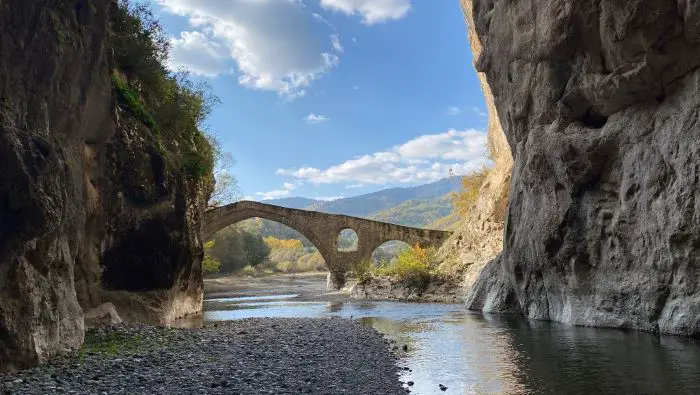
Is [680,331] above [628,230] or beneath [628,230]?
beneath

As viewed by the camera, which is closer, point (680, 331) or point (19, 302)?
point (19, 302)

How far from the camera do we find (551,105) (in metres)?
16.3

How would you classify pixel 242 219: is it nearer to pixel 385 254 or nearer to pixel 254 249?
pixel 254 249

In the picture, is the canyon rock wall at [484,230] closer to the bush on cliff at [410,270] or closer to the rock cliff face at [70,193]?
the bush on cliff at [410,270]

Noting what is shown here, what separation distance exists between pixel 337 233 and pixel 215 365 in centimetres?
3790

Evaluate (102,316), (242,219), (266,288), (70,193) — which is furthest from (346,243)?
(70,193)

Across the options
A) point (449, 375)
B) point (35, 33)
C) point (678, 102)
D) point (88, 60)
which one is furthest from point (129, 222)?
point (678, 102)

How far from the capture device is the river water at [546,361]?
7.51 meters

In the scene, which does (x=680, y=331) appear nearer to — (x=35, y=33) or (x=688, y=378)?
(x=688, y=378)

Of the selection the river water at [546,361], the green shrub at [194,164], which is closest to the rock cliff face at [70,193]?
the green shrub at [194,164]

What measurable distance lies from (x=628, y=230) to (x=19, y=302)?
13.0 m

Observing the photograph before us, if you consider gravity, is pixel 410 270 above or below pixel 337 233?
below

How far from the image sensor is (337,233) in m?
46.6

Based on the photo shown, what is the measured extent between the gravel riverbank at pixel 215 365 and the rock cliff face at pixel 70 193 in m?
0.90
